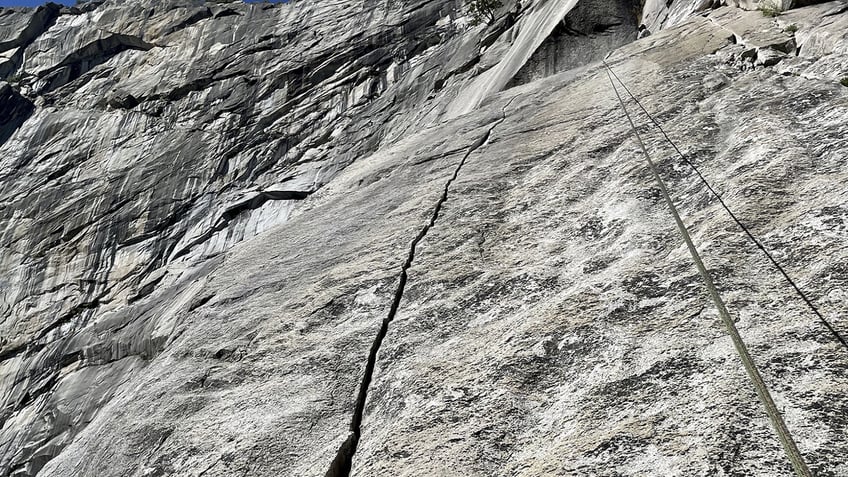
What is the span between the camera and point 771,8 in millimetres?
9383

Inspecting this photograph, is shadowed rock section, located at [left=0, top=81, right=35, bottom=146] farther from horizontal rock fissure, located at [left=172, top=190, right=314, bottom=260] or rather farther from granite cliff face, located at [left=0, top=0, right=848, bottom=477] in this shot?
granite cliff face, located at [left=0, top=0, right=848, bottom=477]

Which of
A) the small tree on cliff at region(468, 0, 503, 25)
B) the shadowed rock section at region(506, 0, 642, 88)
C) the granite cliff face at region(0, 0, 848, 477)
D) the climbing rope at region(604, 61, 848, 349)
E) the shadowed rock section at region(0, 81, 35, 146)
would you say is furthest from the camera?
the shadowed rock section at region(0, 81, 35, 146)

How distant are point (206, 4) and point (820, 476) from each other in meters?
45.2

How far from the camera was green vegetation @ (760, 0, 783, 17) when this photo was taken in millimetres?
9141

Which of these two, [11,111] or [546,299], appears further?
[11,111]

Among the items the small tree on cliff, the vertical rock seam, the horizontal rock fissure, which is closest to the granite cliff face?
the vertical rock seam

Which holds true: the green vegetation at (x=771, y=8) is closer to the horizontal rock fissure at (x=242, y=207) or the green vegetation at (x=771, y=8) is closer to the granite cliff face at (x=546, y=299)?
the granite cliff face at (x=546, y=299)

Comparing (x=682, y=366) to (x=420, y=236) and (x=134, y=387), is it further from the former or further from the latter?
(x=134, y=387)

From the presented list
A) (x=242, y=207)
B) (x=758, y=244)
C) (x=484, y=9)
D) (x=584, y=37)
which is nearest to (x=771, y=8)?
(x=584, y=37)

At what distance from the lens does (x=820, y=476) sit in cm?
280

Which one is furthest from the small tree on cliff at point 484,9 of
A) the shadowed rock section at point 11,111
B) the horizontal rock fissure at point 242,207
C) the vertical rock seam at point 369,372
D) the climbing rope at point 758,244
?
the shadowed rock section at point 11,111

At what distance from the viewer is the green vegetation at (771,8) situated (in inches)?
360

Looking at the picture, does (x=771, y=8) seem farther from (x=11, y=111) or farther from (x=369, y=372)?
(x=11, y=111)

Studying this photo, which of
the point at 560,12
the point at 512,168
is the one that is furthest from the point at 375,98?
the point at 512,168
